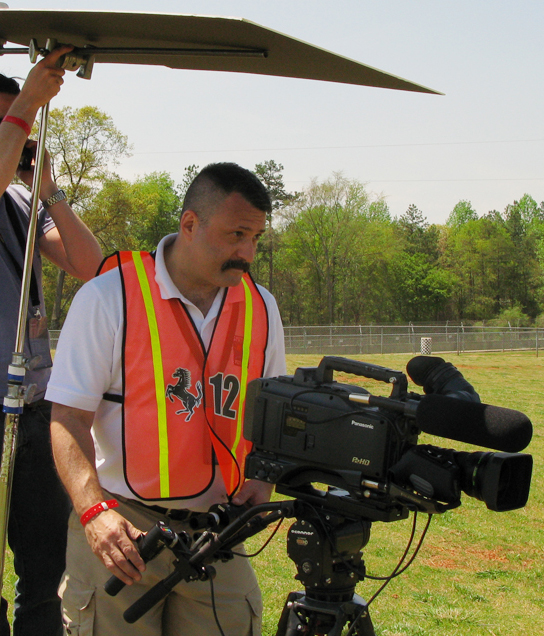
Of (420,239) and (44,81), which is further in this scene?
(420,239)

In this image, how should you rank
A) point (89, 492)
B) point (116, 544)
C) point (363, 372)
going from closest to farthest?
point (363, 372)
point (116, 544)
point (89, 492)

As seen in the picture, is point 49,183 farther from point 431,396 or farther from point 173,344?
point 431,396

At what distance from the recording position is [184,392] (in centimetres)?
251

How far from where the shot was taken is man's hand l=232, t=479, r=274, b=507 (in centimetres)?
252

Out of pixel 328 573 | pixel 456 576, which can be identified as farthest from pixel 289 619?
pixel 456 576

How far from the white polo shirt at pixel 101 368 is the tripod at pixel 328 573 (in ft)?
2.14

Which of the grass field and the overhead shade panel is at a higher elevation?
the overhead shade panel

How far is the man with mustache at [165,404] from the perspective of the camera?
7.96ft

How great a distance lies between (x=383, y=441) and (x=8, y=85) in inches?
86.4

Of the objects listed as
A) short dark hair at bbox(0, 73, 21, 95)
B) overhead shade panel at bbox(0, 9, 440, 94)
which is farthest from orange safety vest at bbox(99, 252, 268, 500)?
short dark hair at bbox(0, 73, 21, 95)

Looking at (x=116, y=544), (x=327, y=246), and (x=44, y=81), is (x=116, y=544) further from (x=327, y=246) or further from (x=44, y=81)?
(x=327, y=246)

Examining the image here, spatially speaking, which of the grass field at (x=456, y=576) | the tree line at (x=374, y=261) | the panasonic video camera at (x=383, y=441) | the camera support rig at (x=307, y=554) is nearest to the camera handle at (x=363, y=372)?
the panasonic video camera at (x=383, y=441)

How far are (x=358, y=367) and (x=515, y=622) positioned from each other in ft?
12.3

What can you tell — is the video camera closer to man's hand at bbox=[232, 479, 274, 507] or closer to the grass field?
man's hand at bbox=[232, 479, 274, 507]
